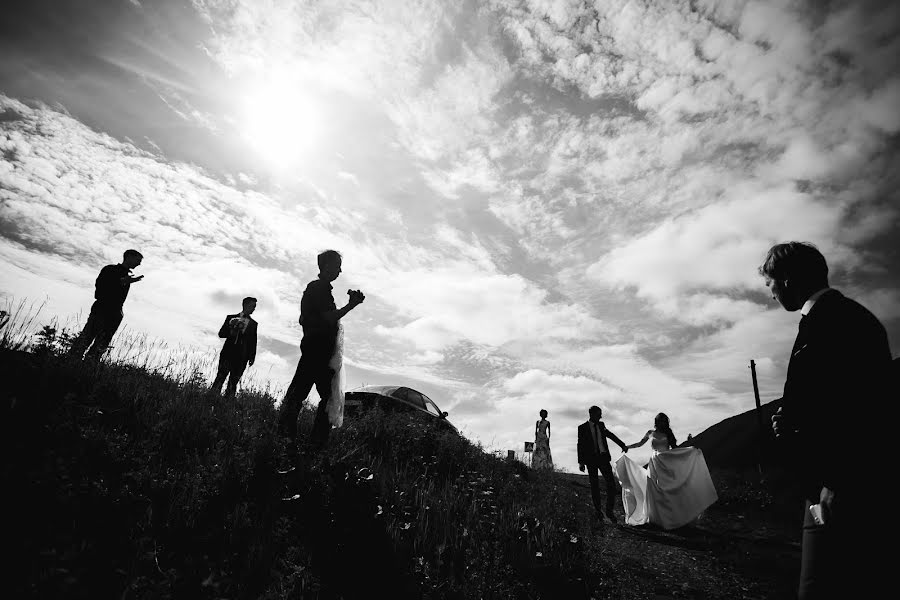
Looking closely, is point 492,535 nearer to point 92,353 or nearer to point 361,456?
point 361,456

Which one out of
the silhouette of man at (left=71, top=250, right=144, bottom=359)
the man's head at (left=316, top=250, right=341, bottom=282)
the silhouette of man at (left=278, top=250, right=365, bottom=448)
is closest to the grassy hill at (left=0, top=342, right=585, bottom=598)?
the silhouette of man at (left=278, top=250, right=365, bottom=448)

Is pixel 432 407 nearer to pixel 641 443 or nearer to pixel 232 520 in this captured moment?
pixel 641 443

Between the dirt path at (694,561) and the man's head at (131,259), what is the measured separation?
7900mm

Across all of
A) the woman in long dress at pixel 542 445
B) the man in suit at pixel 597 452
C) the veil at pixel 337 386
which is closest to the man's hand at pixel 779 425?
the veil at pixel 337 386

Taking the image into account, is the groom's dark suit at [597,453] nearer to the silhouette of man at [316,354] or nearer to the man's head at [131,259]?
the silhouette of man at [316,354]

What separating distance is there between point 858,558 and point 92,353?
6874mm

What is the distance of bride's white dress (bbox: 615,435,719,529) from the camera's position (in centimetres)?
745

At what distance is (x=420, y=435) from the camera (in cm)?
664

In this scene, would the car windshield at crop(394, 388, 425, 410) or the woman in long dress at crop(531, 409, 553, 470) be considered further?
the woman in long dress at crop(531, 409, 553, 470)

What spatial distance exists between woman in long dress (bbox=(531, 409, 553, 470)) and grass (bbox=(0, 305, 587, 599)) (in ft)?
29.8

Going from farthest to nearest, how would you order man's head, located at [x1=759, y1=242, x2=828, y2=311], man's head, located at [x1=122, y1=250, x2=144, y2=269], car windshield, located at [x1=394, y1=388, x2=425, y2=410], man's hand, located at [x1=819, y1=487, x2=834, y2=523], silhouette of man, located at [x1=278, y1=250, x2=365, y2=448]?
car windshield, located at [x1=394, y1=388, x2=425, y2=410] → man's head, located at [x1=122, y1=250, x2=144, y2=269] → silhouette of man, located at [x1=278, y1=250, x2=365, y2=448] → man's head, located at [x1=759, y1=242, x2=828, y2=311] → man's hand, located at [x1=819, y1=487, x2=834, y2=523]

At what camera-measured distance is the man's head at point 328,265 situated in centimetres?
445

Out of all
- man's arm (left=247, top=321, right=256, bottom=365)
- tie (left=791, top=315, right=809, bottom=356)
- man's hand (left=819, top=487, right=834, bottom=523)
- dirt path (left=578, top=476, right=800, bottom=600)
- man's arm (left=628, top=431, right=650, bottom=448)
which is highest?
man's arm (left=247, top=321, right=256, bottom=365)

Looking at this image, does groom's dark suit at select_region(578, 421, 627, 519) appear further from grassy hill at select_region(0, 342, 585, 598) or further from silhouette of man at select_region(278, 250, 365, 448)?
silhouette of man at select_region(278, 250, 365, 448)
